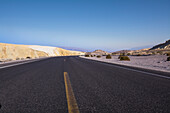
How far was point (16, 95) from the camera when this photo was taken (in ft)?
12.8

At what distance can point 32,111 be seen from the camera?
279cm

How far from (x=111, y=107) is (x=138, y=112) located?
0.57 metres

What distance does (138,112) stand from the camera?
2.71 m

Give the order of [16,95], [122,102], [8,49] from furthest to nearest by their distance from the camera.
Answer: [8,49] → [16,95] → [122,102]

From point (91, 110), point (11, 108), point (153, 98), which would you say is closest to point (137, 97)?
point (153, 98)

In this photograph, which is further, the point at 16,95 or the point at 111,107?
the point at 16,95

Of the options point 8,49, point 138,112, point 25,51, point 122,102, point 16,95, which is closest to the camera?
point 138,112

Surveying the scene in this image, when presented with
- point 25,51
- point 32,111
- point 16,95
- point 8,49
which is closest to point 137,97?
point 32,111

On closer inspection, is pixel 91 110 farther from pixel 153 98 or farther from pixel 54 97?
pixel 153 98

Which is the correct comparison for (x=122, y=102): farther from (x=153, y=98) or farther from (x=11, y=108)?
(x=11, y=108)

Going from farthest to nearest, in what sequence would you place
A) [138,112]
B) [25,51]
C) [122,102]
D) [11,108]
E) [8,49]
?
[25,51] → [8,49] → [122,102] → [11,108] → [138,112]

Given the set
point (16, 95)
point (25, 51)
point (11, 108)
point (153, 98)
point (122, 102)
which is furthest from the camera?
point (25, 51)

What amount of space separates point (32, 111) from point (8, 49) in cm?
5755

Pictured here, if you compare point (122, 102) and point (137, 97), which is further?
point (137, 97)
